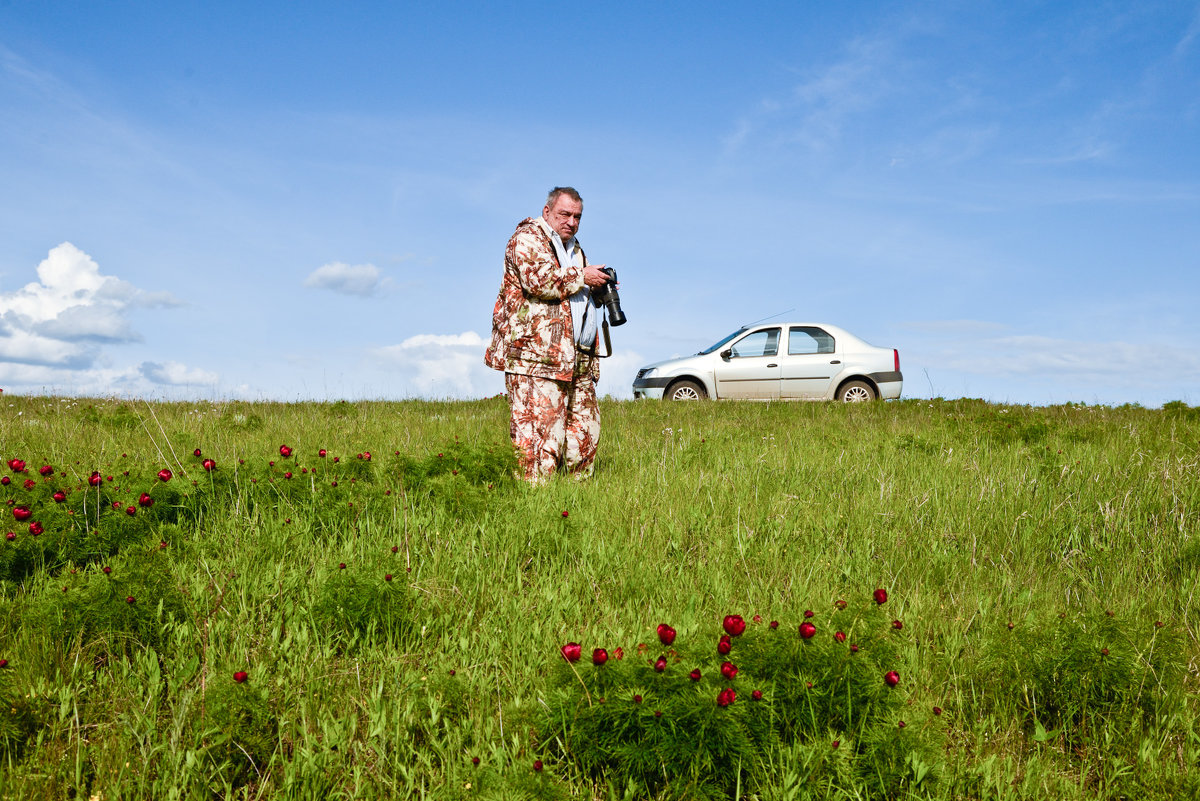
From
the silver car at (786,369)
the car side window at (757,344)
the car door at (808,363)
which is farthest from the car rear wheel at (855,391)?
the car side window at (757,344)

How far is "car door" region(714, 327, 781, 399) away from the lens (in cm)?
1451

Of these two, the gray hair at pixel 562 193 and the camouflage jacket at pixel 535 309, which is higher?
the gray hair at pixel 562 193

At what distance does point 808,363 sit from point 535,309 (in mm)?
10140

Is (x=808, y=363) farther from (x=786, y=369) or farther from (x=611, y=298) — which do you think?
(x=611, y=298)

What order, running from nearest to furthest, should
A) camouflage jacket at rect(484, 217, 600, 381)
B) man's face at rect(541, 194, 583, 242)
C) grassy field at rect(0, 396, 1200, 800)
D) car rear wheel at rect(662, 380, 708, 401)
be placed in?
grassy field at rect(0, 396, 1200, 800)
camouflage jacket at rect(484, 217, 600, 381)
man's face at rect(541, 194, 583, 242)
car rear wheel at rect(662, 380, 708, 401)

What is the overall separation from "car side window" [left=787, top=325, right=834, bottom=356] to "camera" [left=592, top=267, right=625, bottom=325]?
9.68 m

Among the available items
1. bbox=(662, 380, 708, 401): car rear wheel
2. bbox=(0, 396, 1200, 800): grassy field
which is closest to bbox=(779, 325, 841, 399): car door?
bbox=(662, 380, 708, 401): car rear wheel

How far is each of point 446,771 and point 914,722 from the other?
1.39m

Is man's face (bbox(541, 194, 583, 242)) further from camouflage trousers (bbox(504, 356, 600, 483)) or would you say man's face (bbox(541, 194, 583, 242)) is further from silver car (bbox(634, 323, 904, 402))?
silver car (bbox(634, 323, 904, 402))

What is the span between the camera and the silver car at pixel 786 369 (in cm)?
1416

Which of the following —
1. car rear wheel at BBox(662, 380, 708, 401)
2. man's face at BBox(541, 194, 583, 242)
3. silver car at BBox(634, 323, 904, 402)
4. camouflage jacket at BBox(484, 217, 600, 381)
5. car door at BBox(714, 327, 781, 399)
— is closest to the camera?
camouflage jacket at BBox(484, 217, 600, 381)

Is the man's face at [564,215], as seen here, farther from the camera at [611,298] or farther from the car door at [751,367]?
the car door at [751,367]

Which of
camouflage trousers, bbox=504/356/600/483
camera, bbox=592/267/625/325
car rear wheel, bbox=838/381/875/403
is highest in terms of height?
camera, bbox=592/267/625/325

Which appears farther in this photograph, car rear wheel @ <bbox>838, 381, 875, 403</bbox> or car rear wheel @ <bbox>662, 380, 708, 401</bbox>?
car rear wheel @ <bbox>662, 380, 708, 401</bbox>
